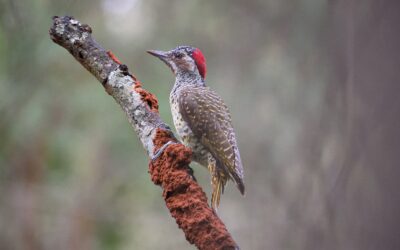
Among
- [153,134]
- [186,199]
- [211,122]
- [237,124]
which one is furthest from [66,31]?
[237,124]

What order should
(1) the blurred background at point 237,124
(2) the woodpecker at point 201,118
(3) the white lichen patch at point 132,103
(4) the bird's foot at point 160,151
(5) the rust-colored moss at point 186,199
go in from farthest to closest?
(2) the woodpecker at point 201,118 < (3) the white lichen patch at point 132,103 < (4) the bird's foot at point 160,151 < (5) the rust-colored moss at point 186,199 < (1) the blurred background at point 237,124

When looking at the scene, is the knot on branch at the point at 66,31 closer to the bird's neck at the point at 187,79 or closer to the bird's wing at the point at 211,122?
the bird's wing at the point at 211,122

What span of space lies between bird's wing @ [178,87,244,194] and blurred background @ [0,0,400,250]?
319mm

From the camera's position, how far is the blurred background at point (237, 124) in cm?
84

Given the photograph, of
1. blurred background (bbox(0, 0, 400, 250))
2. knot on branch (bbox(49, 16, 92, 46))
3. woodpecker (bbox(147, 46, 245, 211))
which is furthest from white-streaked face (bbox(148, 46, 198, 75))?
knot on branch (bbox(49, 16, 92, 46))

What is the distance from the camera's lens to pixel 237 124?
6.66 metres

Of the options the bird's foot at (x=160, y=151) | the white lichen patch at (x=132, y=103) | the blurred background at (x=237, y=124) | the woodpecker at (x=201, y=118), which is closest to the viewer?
the blurred background at (x=237, y=124)

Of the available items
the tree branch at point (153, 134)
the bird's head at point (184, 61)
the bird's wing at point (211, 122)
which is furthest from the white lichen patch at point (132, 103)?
the bird's head at point (184, 61)

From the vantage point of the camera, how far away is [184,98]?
3.11 m

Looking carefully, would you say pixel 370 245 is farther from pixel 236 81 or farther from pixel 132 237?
pixel 132 237

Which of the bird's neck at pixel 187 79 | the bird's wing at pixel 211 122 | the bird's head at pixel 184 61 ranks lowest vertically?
the bird's wing at pixel 211 122

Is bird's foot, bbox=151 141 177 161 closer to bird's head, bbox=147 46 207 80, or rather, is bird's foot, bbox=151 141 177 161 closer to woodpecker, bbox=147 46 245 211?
woodpecker, bbox=147 46 245 211

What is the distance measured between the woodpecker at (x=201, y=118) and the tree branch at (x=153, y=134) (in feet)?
2.04

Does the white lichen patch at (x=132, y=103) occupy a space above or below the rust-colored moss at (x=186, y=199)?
above
